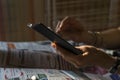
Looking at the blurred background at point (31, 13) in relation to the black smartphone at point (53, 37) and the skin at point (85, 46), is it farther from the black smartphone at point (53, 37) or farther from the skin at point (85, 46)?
the black smartphone at point (53, 37)

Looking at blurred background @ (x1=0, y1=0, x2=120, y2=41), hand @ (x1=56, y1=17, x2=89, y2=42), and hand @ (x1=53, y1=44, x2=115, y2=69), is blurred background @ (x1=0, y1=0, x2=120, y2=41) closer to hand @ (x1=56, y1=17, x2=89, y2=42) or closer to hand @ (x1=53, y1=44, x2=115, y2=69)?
hand @ (x1=56, y1=17, x2=89, y2=42)

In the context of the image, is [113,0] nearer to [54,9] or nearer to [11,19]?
[54,9]

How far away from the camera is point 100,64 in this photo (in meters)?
0.64

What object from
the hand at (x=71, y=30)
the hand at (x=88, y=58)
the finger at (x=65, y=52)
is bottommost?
the hand at (x=88, y=58)

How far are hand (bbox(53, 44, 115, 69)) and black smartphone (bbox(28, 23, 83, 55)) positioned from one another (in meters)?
0.01

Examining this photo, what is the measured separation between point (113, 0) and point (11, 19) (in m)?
0.64

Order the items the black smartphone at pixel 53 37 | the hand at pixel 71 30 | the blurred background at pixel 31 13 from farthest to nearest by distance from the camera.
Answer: the blurred background at pixel 31 13, the hand at pixel 71 30, the black smartphone at pixel 53 37

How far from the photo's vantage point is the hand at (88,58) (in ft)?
2.03

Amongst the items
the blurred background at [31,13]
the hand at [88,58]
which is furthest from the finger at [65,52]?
the blurred background at [31,13]

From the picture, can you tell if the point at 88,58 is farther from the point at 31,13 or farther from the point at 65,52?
the point at 31,13

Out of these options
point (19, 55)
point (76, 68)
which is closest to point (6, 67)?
point (19, 55)

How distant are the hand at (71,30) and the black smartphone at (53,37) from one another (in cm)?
16

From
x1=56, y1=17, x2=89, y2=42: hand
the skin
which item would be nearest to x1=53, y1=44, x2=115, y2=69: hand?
the skin

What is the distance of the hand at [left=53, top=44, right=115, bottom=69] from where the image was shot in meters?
0.62
